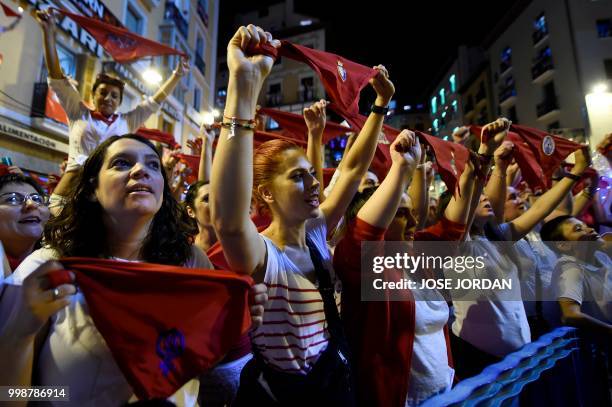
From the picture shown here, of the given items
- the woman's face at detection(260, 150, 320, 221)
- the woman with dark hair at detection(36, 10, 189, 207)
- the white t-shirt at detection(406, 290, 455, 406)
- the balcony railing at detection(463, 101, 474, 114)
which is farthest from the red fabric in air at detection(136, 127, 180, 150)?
the balcony railing at detection(463, 101, 474, 114)

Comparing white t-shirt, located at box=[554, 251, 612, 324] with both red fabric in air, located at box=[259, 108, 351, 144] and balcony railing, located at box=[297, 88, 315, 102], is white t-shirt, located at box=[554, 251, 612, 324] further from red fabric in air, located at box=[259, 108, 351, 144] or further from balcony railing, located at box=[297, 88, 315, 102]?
balcony railing, located at box=[297, 88, 315, 102]

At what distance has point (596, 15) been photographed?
18766 millimetres

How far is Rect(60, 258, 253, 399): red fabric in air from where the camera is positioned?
1.10 metres

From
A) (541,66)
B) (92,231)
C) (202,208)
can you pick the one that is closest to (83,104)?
(202,208)

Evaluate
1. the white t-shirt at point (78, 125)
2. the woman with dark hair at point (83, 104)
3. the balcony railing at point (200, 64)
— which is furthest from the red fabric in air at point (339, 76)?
the balcony railing at point (200, 64)

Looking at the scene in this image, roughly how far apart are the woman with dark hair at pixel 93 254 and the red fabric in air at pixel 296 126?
278 centimetres

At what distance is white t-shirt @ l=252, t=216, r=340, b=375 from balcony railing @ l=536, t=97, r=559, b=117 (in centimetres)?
2461

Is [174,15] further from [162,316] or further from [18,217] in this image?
[162,316]

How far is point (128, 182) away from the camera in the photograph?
57.4 inches

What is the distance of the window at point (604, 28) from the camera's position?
1836cm

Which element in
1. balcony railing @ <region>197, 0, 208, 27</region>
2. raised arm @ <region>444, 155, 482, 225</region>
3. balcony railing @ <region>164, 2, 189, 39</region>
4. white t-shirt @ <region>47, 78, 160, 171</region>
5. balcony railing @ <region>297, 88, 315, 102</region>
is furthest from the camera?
balcony railing @ <region>297, 88, 315, 102</region>

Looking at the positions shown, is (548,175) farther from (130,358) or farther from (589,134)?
(589,134)

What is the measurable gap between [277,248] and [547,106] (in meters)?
25.2

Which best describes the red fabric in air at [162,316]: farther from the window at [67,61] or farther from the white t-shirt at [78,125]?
the window at [67,61]
